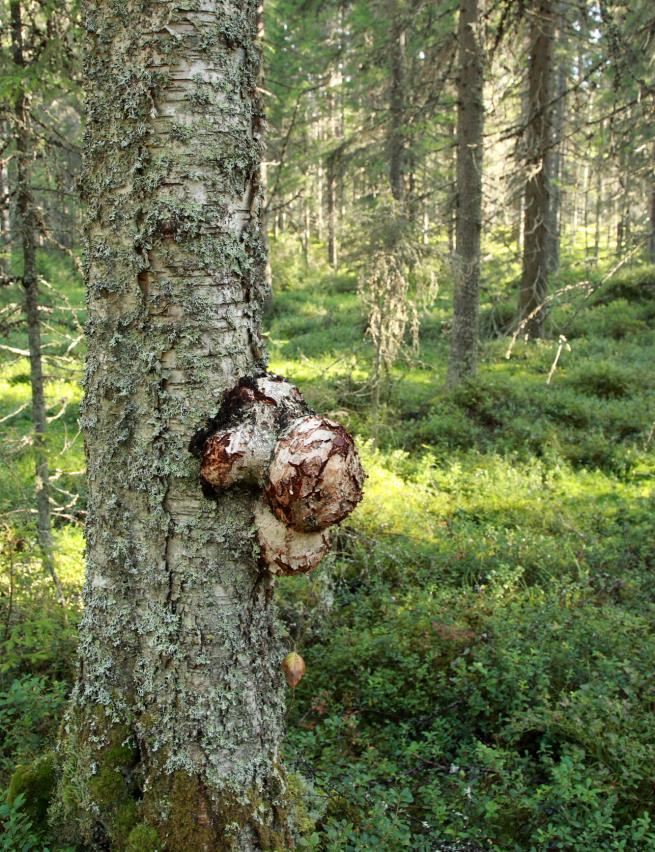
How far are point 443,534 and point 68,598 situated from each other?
125 inches

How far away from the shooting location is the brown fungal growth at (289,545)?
6.20 feet

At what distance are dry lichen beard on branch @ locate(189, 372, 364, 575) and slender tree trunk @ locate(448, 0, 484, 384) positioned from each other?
8.12 meters

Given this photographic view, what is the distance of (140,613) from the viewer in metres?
2.13

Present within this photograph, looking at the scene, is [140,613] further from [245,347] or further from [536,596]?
[536,596]

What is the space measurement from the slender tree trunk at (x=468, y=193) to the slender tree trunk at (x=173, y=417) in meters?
7.96

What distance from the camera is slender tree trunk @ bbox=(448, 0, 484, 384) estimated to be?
385 inches

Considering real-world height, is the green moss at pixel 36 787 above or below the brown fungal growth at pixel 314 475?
below

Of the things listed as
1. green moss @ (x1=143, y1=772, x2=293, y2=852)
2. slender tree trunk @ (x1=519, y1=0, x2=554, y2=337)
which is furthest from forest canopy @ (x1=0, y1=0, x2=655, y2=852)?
slender tree trunk @ (x1=519, y1=0, x2=554, y2=337)

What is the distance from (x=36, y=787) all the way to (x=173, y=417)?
1.57 meters

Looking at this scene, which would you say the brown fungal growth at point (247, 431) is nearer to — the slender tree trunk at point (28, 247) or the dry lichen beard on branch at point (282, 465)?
the dry lichen beard on branch at point (282, 465)

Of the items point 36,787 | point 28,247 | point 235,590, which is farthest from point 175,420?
point 28,247

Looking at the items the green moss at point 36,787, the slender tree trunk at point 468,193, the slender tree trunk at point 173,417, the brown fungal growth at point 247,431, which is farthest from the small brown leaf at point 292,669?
the slender tree trunk at point 468,193

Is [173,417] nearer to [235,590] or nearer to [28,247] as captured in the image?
[235,590]

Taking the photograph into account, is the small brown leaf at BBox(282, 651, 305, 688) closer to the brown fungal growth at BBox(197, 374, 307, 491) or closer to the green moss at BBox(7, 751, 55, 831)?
the brown fungal growth at BBox(197, 374, 307, 491)
